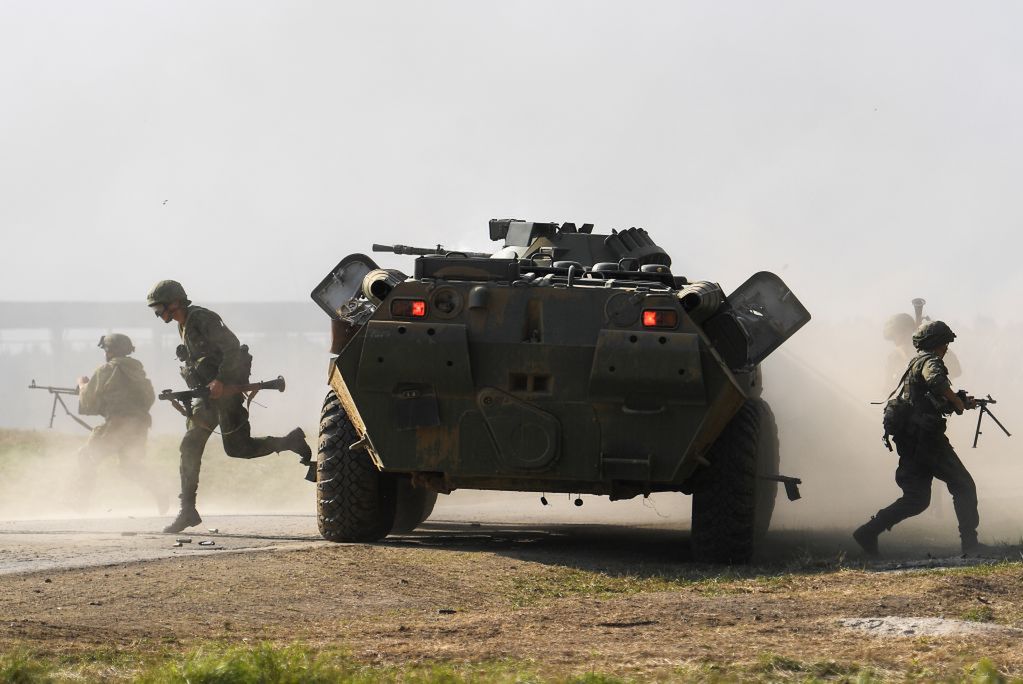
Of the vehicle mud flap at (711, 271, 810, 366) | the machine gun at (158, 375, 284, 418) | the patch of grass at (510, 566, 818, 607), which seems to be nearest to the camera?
the patch of grass at (510, 566, 818, 607)

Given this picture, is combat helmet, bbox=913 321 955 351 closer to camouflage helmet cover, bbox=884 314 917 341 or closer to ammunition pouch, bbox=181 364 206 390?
camouflage helmet cover, bbox=884 314 917 341

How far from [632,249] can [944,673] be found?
24.7 ft

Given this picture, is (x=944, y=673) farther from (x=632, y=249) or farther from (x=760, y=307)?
(x=632, y=249)

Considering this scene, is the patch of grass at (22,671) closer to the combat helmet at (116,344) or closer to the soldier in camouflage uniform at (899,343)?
the combat helmet at (116,344)

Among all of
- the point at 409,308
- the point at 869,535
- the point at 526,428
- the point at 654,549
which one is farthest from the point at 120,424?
the point at 869,535

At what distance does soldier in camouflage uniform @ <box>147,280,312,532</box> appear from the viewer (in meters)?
13.3

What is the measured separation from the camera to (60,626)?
7258 mm

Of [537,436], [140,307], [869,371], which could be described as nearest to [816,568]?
[537,436]

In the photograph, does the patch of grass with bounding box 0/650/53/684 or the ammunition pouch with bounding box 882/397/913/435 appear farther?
the ammunition pouch with bounding box 882/397/913/435

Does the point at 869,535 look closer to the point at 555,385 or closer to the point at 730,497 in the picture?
the point at 730,497

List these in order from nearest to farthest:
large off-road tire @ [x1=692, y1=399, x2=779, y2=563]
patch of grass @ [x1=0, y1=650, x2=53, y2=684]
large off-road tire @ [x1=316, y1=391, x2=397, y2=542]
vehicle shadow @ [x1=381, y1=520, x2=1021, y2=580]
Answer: patch of grass @ [x1=0, y1=650, x2=53, y2=684] → vehicle shadow @ [x1=381, y1=520, x2=1021, y2=580] → large off-road tire @ [x1=692, y1=399, x2=779, y2=563] → large off-road tire @ [x1=316, y1=391, x2=397, y2=542]

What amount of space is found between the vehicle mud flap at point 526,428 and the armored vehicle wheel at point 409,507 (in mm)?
2269

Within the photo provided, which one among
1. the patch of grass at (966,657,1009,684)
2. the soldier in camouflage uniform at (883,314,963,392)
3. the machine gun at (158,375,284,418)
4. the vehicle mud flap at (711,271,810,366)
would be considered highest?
the soldier in camouflage uniform at (883,314,963,392)

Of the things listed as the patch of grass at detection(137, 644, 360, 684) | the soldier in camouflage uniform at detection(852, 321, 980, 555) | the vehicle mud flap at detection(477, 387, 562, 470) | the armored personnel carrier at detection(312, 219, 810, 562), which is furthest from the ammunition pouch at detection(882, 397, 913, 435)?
the patch of grass at detection(137, 644, 360, 684)
